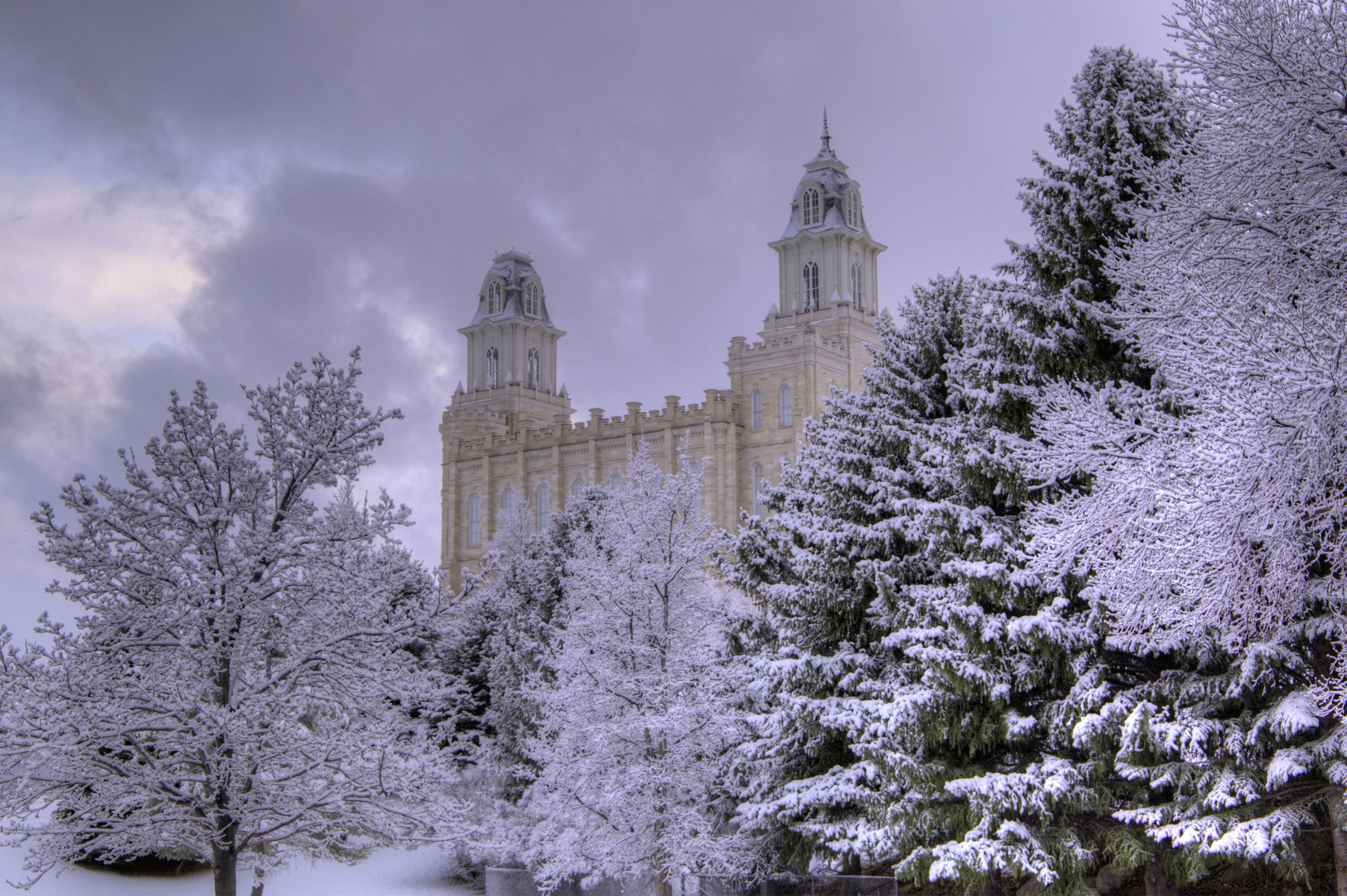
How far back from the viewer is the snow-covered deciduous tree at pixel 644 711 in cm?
1658

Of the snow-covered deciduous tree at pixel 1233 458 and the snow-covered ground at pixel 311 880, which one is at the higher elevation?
the snow-covered deciduous tree at pixel 1233 458

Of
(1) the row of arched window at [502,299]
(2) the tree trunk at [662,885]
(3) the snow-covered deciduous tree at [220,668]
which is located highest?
(1) the row of arched window at [502,299]

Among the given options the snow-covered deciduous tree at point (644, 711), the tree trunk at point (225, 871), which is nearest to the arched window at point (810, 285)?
the snow-covered deciduous tree at point (644, 711)

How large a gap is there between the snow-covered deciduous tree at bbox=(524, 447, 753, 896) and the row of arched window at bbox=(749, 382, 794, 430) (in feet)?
110

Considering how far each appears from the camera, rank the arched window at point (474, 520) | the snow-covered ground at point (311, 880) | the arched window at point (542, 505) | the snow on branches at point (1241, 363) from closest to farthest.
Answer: the snow on branches at point (1241, 363) → the snow-covered ground at point (311, 880) → the arched window at point (542, 505) → the arched window at point (474, 520)

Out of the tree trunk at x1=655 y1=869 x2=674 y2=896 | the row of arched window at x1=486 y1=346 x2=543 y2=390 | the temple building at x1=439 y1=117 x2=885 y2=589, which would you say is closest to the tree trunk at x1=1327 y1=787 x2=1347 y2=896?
the tree trunk at x1=655 y1=869 x2=674 y2=896

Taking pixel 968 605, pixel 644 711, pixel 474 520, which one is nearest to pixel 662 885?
pixel 644 711

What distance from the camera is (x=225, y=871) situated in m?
11.7

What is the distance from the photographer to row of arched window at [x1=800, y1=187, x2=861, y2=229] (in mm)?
56688

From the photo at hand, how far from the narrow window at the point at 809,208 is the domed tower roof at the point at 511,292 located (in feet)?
52.8

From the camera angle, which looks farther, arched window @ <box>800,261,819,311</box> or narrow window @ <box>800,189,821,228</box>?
narrow window @ <box>800,189,821,228</box>

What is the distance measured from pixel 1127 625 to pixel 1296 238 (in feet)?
11.1

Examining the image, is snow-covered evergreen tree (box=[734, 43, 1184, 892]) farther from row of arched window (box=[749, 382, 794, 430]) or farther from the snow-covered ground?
row of arched window (box=[749, 382, 794, 430])

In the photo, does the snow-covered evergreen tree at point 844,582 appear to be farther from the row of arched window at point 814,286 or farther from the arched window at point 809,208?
the arched window at point 809,208
